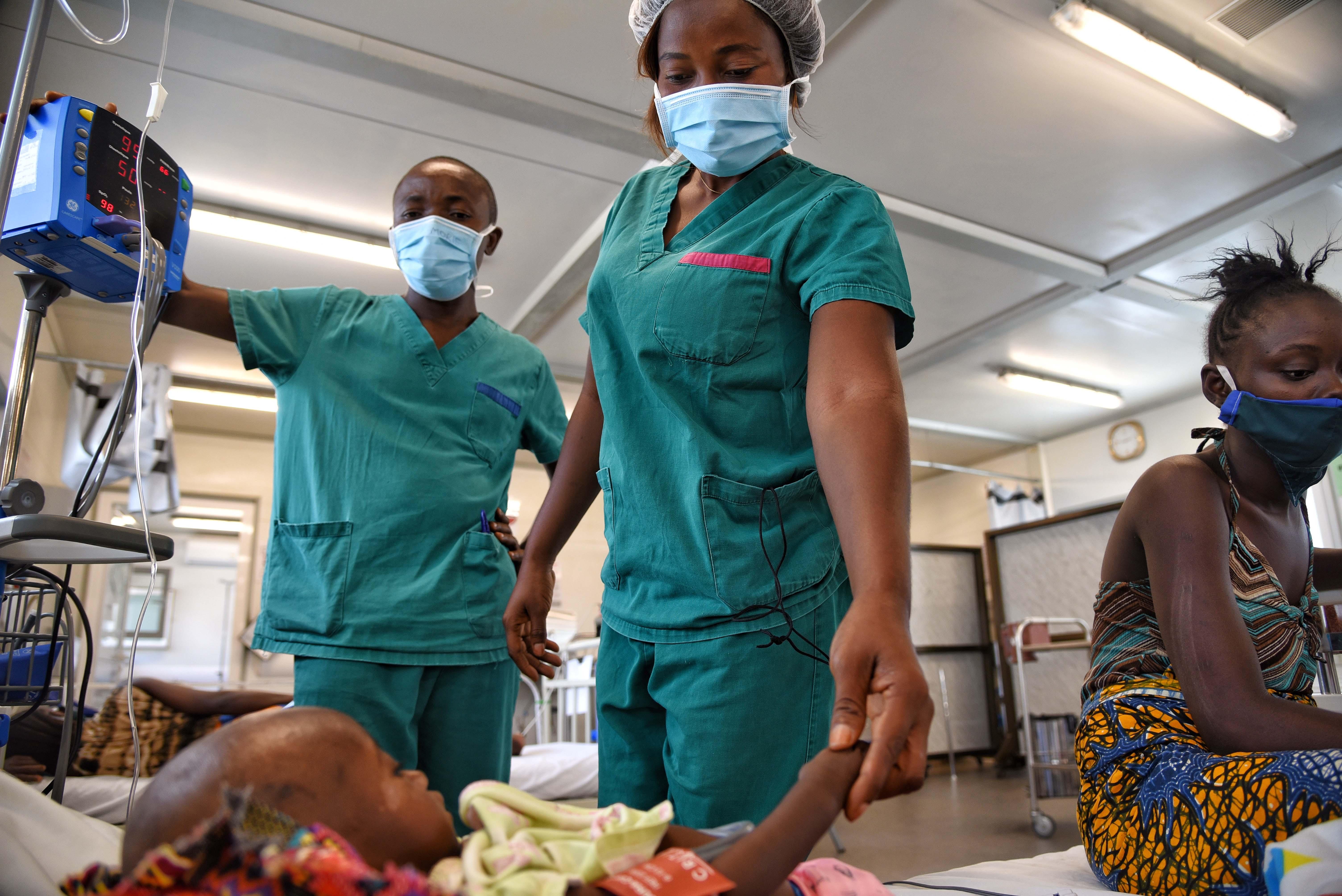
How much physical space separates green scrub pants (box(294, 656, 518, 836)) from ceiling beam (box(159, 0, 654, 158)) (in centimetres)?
272

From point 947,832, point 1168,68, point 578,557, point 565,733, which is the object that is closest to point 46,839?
point 947,832

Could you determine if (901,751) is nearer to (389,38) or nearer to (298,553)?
(298,553)

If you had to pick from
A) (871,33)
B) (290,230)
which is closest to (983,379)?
(871,33)

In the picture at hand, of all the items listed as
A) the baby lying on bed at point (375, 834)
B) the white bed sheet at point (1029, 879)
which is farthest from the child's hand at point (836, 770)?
the white bed sheet at point (1029, 879)

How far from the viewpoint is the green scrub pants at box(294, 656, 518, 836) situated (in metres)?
1.48

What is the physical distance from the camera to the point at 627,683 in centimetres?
105

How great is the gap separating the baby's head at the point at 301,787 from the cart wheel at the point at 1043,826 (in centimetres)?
392

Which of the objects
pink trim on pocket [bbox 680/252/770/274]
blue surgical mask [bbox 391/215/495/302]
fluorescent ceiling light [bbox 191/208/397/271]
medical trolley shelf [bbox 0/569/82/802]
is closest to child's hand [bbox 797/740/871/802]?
pink trim on pocket [bbox 680/252/770/274]

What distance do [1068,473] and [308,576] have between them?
9.53 metres

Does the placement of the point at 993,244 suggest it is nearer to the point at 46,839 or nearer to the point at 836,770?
the point at 836,770

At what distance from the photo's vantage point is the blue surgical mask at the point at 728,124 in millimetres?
1194

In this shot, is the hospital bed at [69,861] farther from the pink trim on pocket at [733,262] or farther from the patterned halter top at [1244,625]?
the pink trim on pocket at [733,262]

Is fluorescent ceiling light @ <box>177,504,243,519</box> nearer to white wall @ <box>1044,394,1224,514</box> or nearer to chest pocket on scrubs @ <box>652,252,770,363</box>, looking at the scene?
white wall @ <box>1044,394,1224,514</box>

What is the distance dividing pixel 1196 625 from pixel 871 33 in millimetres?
3354
